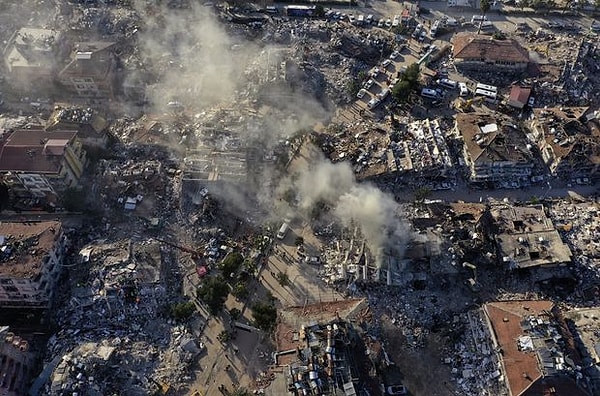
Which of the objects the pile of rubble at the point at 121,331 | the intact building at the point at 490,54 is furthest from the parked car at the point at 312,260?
the intact building at the point at 490,54

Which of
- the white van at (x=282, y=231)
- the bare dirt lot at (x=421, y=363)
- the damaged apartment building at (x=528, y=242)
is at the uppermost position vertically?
the damaged apartment building at (x=528, y=242)

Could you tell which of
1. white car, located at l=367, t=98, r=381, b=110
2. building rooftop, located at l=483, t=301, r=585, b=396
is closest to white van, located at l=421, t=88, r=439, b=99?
white car, located at l=367, t=98, r=381, b=110

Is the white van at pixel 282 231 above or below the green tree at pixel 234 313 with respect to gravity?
above

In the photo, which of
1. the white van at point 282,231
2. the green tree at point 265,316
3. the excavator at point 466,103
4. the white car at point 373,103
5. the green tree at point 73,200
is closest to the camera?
the green tree at point 265,316

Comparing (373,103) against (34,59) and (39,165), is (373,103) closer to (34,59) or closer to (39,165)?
(39,165)

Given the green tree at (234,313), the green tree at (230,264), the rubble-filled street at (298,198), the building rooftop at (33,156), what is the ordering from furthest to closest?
the building rooftop at (33,156) → the green tree at (230,264) → the green tree at (234,313) → the rubble-filled street at (298,198)

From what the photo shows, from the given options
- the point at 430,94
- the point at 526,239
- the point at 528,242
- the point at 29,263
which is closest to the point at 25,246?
the point at 29,263

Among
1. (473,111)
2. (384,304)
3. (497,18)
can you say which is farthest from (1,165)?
(497,18)

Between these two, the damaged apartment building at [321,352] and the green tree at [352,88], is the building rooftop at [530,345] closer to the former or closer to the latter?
the damaged apartment building at [321,352]
